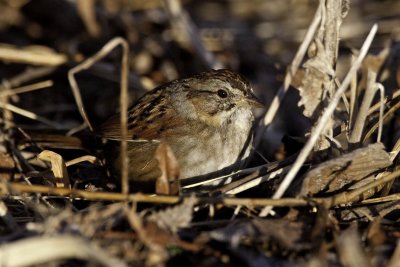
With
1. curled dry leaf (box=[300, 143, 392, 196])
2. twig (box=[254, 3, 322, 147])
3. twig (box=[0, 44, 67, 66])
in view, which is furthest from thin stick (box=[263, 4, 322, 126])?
twig (box=[0, 44, 67, 66])

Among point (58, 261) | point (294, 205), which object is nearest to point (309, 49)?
point (294, 205)

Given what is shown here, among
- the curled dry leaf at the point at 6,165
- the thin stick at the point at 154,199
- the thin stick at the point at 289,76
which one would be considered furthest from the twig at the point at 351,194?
the curled dry leaf at the point at 6,165

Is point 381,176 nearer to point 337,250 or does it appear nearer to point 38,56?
point 337,250

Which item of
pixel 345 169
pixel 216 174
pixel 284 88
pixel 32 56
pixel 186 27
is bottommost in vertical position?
pixel 216 174

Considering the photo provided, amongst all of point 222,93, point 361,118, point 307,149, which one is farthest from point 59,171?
point 361,118

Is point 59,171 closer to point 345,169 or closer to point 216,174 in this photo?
point 216,174
